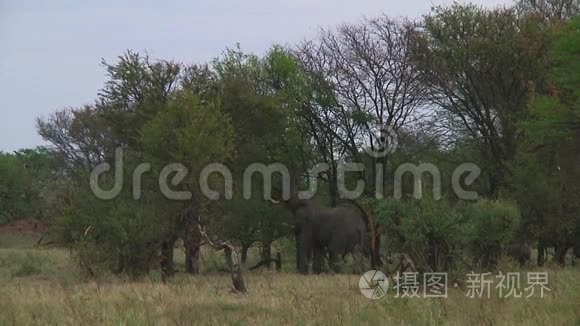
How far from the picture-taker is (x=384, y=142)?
27000mm

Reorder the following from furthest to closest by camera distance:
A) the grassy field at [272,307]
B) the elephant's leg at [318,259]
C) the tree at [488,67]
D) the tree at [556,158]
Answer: the tree at [488,67] → the elephant's leg at [318,259] → the tree at [556,158] → the grassy field at [272,307]

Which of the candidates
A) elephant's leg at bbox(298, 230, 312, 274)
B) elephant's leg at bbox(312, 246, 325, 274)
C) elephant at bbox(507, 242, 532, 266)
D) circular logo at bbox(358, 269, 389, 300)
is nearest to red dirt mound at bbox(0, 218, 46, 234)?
elephant's leg at bbox(312, 246, 325, 274)

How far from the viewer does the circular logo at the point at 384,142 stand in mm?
26656

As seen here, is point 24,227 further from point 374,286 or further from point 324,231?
point 374,286

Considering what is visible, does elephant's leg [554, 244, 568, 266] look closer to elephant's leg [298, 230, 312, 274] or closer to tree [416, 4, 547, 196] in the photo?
tree [416, 4, 547, 196]

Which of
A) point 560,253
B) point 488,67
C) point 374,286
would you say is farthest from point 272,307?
point 488,67

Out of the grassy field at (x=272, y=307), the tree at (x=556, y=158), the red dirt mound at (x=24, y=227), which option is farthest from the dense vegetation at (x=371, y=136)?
the red dirt mound at (x=24, y=227)

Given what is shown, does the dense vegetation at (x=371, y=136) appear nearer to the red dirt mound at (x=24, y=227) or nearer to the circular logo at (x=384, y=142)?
the circular logo at (x=384, y=142)

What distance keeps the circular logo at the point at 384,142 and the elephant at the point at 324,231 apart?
2.97m

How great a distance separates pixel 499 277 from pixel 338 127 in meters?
14.7

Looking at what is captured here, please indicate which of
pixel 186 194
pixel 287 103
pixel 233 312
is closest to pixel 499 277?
pixel 233 312

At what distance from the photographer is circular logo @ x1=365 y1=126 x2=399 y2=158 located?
2666 centimetres

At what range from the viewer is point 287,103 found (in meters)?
26.1

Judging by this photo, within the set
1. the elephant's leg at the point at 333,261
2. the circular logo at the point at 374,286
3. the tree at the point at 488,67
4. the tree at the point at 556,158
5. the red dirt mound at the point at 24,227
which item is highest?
the tree at the point at 488,67
